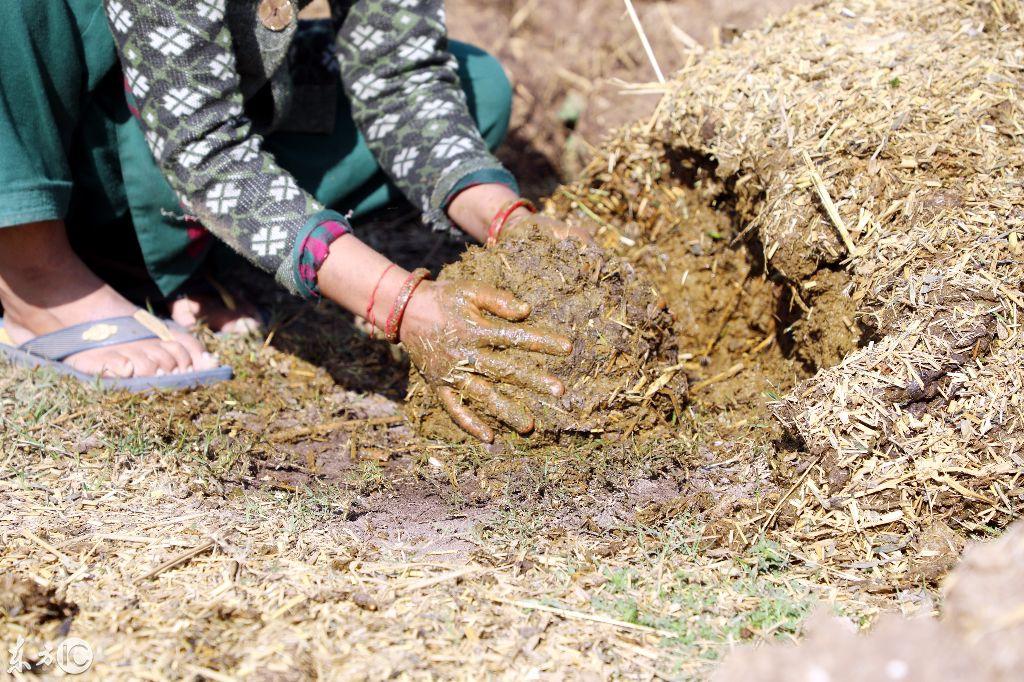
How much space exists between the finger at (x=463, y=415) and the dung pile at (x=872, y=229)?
2.27 feet

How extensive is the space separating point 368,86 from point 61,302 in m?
1.11

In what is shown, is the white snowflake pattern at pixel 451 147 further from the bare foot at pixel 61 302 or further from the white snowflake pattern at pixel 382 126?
the bare foot at pixel 61 302

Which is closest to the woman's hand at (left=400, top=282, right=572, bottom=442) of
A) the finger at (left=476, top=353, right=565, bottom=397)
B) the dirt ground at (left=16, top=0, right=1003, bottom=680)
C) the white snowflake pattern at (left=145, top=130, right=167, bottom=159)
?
the finger at (left=476, top=353, right=565, bottom=397)

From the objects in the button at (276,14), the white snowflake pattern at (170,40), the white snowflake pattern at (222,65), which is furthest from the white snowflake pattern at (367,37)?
the white snowflake pattern at (170,40)

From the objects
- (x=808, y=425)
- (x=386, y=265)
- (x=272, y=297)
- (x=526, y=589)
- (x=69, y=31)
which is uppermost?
(x=69, y=31)

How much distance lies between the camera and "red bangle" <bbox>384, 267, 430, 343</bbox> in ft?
7.06

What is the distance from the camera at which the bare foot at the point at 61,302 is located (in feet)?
8.09

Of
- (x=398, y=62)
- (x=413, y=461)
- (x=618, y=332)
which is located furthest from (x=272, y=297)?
(x=618, y=332)

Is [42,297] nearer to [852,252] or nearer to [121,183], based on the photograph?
[121,183]

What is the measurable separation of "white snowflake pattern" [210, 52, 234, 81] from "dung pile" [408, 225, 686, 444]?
2.44ft

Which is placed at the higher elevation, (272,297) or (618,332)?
(618,332)

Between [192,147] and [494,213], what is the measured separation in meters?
0.82

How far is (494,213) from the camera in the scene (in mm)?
2504

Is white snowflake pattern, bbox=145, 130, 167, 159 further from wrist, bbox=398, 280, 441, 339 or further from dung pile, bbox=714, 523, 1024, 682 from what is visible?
dung pile, bbox=714, 523, 1024, 682
